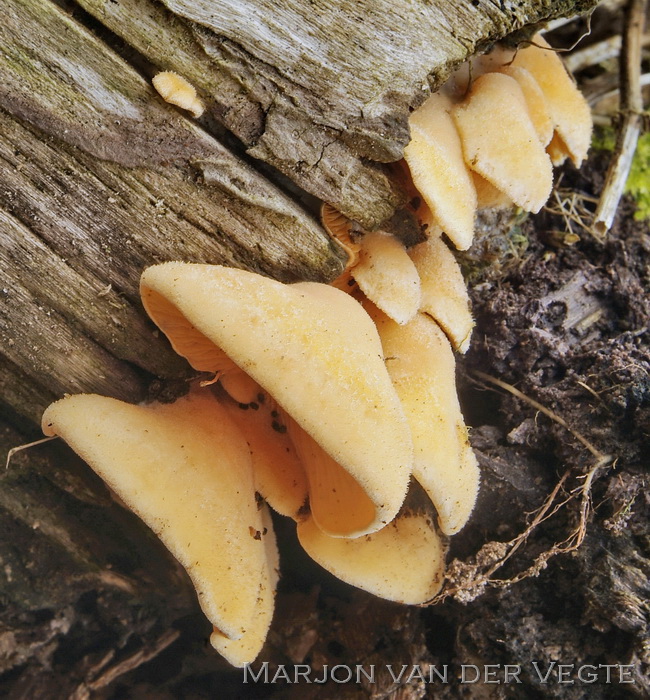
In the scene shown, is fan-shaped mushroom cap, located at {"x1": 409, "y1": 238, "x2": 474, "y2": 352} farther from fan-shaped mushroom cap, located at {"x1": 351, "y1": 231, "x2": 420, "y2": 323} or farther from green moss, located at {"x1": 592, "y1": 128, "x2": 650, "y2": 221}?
green moss, located at {"x1": 592, "y1": 128, "x2": 650, "y2": 221}

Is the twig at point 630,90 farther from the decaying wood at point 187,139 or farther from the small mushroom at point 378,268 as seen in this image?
the small mushroom at point 378,268

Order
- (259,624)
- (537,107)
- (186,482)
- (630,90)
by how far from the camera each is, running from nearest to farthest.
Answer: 1. (186,482)
2. (259,624)
3. (537,107)
4. (630,90)

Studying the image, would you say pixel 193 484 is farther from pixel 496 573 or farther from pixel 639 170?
pixel 639 170

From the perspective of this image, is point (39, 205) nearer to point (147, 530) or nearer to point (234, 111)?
point (234, 111)

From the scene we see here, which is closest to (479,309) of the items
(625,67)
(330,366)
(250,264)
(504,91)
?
(504,91)

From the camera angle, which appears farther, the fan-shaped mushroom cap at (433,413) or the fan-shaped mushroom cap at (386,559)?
the fan-shaped mushroom cap at (386,559)

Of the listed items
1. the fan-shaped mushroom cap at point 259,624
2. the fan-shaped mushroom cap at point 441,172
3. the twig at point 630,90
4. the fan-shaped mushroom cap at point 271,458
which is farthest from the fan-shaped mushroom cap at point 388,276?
the twig at point 630,90

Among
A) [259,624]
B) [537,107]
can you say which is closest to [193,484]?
[259,624]
